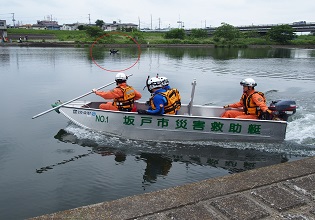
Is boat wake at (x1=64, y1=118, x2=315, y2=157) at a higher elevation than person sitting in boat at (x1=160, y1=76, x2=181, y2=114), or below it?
below

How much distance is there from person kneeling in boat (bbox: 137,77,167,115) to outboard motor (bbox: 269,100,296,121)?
3.44 m

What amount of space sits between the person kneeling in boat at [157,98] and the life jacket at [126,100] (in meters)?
0.85

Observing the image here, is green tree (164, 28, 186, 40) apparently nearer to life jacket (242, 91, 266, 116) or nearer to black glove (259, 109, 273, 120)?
life jacket (242, 91, 266, 116)

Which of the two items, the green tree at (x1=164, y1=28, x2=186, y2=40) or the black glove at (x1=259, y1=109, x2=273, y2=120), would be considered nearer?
the black glove at (x1=259, y1=109, x2=273, y2=120)

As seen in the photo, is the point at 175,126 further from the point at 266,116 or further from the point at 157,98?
the point at 266,116

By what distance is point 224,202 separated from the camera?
175 inches

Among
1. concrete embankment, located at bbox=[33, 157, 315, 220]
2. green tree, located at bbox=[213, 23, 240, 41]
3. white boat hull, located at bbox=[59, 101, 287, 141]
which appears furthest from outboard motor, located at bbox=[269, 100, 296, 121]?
green tree, located at bbox=[213, 23, 240, 41]

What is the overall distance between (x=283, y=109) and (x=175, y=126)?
3.36 metres

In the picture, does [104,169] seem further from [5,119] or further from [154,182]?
[5,119]

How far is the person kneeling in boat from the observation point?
856cm

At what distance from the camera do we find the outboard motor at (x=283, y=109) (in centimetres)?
919

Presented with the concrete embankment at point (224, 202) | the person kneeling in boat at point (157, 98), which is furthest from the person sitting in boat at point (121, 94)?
the concrete embankment at point (224, 202)

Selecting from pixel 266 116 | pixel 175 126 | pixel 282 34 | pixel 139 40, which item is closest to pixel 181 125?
pixel 175 126

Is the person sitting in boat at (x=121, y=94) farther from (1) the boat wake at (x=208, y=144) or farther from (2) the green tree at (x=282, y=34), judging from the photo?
(2) the green tree at (x=282, y=34)
